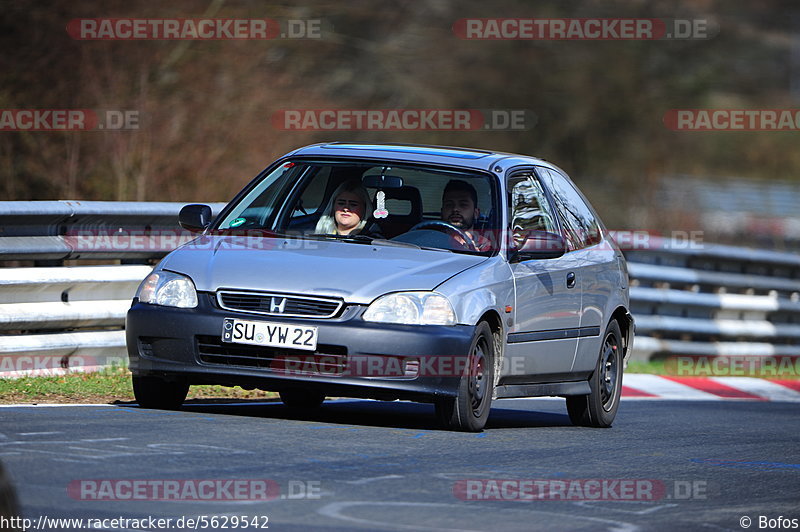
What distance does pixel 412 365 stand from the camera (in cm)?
841

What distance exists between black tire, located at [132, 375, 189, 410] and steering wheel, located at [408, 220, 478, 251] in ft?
5.54

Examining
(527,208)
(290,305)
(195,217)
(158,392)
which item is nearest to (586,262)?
(527,208)

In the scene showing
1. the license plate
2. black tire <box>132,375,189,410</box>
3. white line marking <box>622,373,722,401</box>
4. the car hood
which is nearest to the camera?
the license plate

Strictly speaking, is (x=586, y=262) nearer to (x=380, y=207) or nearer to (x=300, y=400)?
(x=380, y=207)

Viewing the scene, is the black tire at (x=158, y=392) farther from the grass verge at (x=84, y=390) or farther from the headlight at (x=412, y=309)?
the headlight at (x=412, y=309)

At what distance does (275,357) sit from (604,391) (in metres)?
3.09

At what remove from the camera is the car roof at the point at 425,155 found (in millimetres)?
9844

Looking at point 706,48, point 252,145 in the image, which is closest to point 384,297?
point 252,145

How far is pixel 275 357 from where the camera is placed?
27.7ft

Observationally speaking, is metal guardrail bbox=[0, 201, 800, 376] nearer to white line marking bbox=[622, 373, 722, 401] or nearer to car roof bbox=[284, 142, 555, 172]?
car roof bbox=[284, 142, 555, 172]

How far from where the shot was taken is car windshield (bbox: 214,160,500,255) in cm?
947

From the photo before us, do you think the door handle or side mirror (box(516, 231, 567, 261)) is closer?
side mirror (box(516, 231, 567, 261))

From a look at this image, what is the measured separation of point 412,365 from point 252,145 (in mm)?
12388

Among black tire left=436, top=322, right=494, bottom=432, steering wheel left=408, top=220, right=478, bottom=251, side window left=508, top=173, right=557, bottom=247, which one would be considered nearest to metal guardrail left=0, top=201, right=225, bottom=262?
steering wheel left=408, top=220, right=478, bottom=251
